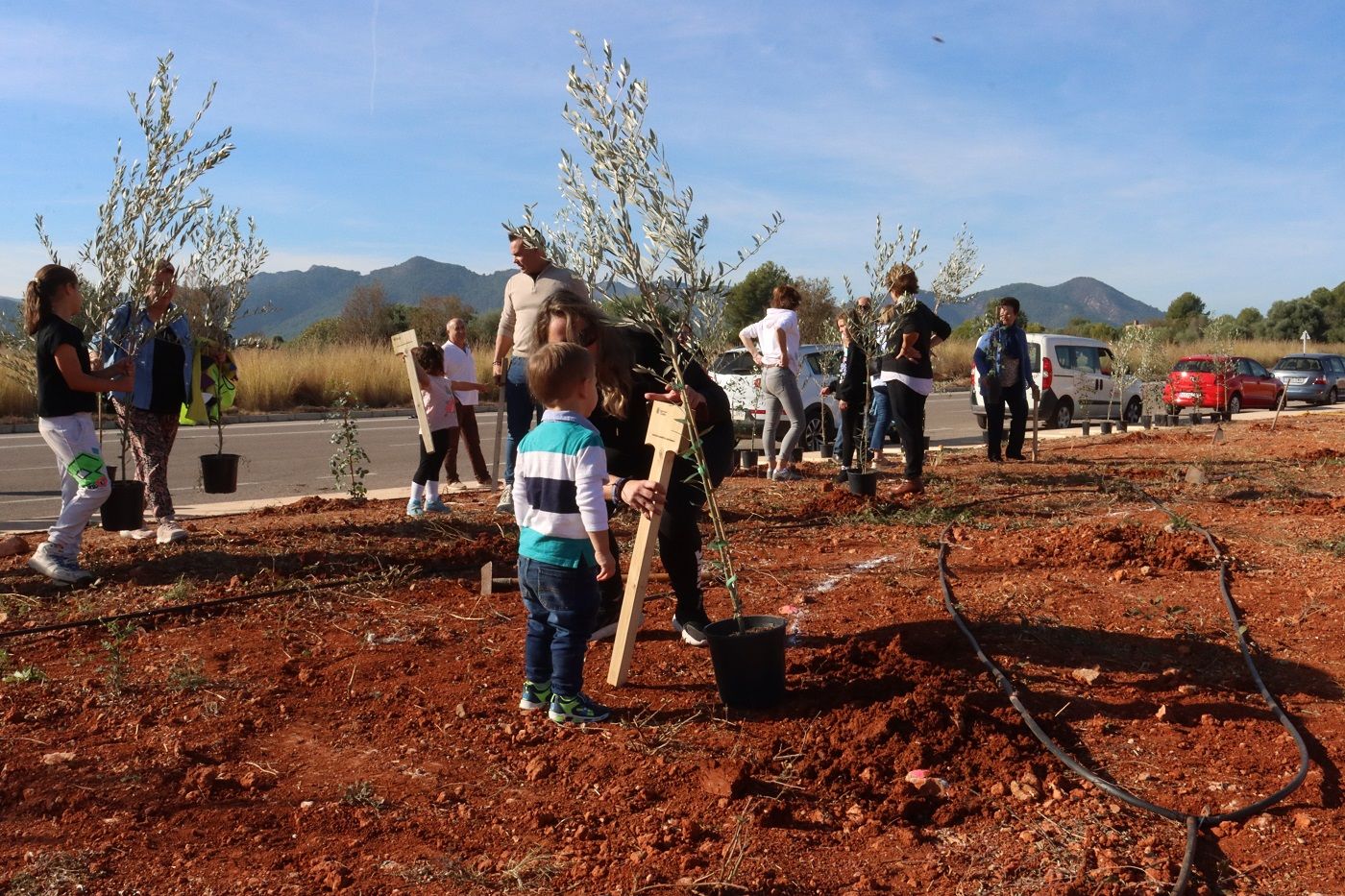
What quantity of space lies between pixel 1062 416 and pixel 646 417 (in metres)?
15.7

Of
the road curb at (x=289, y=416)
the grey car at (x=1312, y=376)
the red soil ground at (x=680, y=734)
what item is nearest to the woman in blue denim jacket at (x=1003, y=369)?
the red soil ground at (x=680, y=734)

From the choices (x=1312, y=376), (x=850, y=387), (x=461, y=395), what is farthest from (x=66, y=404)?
(x=1312, y=376)

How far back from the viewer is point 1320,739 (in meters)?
3.68

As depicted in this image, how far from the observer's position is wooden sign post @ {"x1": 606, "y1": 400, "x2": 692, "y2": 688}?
3.91 metres

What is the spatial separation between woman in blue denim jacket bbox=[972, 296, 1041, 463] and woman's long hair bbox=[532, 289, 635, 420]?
7.77 meters

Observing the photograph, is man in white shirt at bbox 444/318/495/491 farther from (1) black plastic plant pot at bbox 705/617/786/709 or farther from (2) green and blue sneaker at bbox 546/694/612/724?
(1) black plastic plant pot at bbox 705/617/786/709

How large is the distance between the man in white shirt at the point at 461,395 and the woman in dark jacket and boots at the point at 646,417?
16.4 ft

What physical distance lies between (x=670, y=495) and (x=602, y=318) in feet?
2.54

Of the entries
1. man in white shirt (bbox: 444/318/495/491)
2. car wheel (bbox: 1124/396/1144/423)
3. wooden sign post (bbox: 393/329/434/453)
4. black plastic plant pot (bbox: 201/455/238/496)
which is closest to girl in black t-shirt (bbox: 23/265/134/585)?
black plastic plant pot (bbox: 201/455/238/496)

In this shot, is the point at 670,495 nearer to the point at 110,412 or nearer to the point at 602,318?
the point at 602,318

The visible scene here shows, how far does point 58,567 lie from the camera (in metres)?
5.95

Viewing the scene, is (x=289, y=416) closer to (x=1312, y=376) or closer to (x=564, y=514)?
(x=564, y=514)

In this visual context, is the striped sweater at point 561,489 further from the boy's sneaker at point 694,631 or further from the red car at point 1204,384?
the red car at point 1204,384

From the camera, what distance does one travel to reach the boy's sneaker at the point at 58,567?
5934mm
